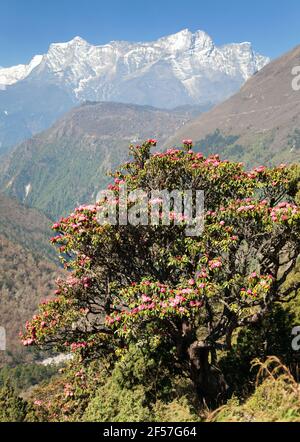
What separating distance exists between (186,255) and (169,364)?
4869 mm

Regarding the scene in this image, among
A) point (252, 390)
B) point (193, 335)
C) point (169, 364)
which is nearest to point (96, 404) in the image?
point (169, 364)

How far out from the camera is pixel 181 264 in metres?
14.6

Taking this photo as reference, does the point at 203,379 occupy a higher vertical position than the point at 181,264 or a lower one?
lower

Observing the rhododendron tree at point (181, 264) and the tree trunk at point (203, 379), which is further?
the tree trunk at point (203, 379)

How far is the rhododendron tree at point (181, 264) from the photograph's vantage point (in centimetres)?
1416

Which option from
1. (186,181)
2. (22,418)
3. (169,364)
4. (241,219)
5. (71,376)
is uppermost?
(186,181)

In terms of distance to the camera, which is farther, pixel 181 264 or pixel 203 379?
pixel 203 379

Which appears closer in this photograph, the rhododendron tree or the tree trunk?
the rhododendron tree

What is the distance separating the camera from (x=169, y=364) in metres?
16.6

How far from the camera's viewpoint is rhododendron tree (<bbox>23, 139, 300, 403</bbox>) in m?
14.2

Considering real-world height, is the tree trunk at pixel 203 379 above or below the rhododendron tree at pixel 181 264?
below

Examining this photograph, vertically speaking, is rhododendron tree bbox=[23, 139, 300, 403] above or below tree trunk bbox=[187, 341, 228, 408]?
above
